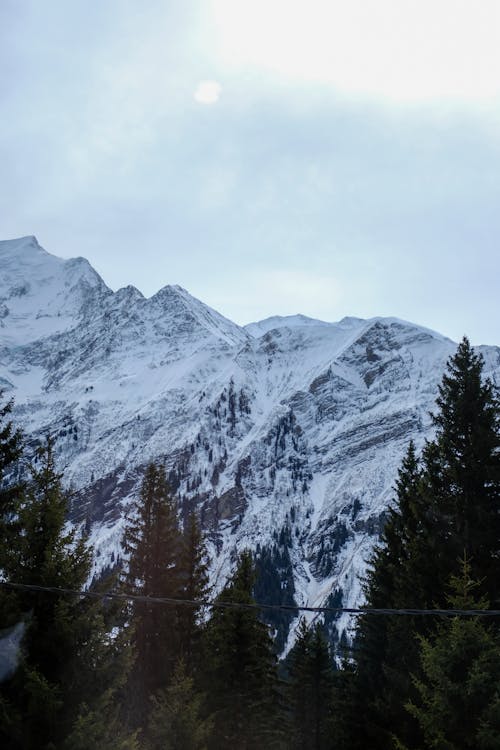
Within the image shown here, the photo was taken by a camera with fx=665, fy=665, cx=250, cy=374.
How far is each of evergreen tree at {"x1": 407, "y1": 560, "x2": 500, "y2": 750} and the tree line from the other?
3cm

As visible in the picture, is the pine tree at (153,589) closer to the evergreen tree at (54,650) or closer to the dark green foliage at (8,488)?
the dark green foliage at (8,488)

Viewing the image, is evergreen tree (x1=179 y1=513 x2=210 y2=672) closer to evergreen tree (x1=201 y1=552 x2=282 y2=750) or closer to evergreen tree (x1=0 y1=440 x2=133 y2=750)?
Answer: evergreen tree (x1=201 y1=552 x2=282 y2=750)

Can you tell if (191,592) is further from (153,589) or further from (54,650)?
(54,650)

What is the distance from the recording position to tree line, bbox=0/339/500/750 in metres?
13.4

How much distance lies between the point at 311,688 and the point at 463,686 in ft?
97.9

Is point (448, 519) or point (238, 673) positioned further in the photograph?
point (238, 673)

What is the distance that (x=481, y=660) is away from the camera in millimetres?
13258

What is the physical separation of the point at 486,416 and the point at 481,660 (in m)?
7.76

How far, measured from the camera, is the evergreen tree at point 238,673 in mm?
26219

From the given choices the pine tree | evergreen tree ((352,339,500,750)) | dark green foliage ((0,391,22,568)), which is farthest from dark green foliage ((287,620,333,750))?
dark green foliage ((0,391,22,568))

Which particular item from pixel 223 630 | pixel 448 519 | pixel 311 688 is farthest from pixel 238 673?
pixel 311 688

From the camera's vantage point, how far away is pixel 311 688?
40375mm

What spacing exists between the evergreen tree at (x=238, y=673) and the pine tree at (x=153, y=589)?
6.02 feet

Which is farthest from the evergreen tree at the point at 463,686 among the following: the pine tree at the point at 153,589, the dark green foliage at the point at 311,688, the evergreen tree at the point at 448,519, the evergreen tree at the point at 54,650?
the dark green foliage at the point at 311,688
